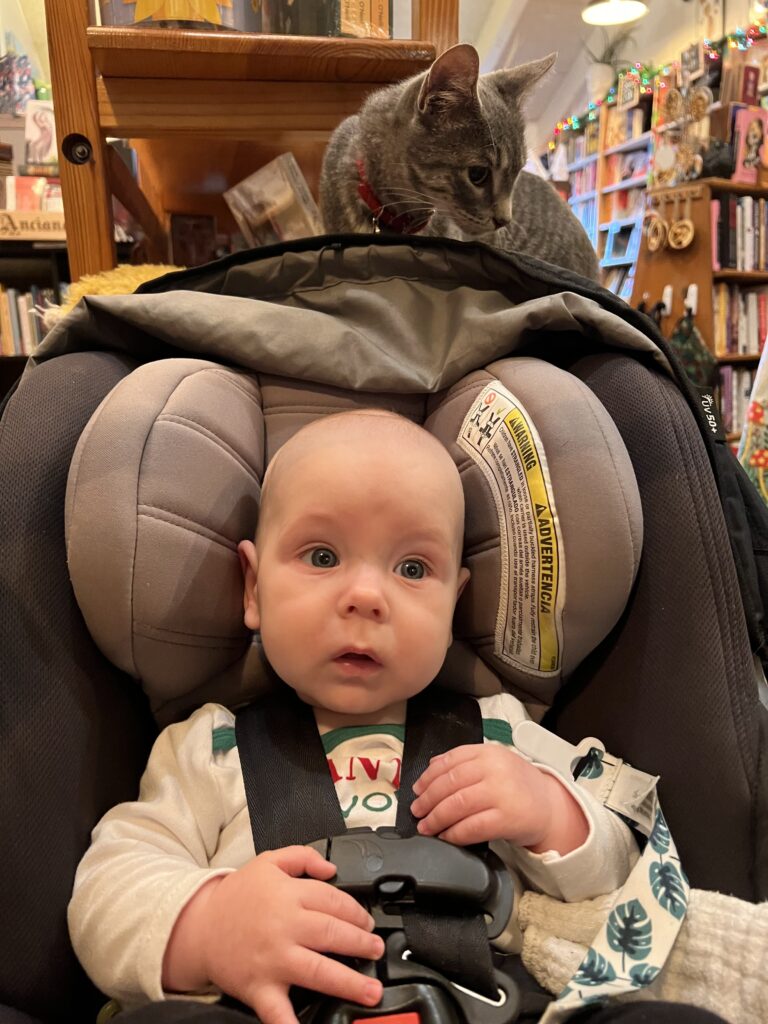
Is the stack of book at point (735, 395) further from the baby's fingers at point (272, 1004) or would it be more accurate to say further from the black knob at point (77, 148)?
the baby's fingers at point (272, 1004)

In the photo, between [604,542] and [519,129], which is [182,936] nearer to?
[604,542]

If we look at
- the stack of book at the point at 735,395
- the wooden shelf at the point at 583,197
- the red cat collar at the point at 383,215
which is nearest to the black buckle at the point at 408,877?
the red cat collar at the point at 383,215

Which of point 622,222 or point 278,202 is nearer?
point 278,202

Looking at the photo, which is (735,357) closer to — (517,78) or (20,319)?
(517,78)

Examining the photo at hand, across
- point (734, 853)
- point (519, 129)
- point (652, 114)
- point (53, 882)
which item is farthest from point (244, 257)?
point (652, 114)

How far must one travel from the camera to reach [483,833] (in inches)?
27.7

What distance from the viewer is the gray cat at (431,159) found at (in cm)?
151

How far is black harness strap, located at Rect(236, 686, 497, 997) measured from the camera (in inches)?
25.8

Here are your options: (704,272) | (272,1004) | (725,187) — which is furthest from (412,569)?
(725,187)

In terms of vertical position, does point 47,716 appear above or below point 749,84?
below

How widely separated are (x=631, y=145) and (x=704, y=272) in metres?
1.61

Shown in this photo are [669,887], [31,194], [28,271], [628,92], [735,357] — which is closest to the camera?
[669,887]

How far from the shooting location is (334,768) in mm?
805

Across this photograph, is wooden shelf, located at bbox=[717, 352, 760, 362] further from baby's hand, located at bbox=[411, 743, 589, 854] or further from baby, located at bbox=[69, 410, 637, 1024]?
baby's hand, located at bbox=[411, 743, 589, 854]
